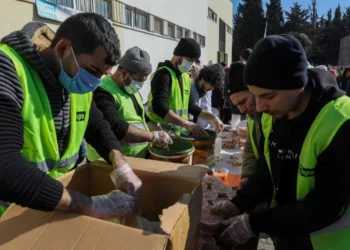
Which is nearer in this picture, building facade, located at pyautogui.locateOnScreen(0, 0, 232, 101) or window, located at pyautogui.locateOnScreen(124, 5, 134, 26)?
building facade, located at pyautogui.locateOnScreen(0, 0, 232, 101)

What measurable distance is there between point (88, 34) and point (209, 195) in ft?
3.75

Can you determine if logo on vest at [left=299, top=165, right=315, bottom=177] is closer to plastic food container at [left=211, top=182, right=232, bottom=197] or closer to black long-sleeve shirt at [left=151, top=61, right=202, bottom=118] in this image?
plastic food container at [left=211, top=182, right=232, bottom=197]

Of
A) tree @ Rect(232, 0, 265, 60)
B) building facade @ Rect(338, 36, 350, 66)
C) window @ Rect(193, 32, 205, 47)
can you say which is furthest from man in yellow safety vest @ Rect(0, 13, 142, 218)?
building facade @ Rect(338, 36, 350, 66)

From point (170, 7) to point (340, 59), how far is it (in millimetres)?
33276

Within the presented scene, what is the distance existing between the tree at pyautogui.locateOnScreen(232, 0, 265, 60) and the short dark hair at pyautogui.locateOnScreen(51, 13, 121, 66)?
34009mm

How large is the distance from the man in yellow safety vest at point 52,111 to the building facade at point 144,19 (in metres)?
3.15

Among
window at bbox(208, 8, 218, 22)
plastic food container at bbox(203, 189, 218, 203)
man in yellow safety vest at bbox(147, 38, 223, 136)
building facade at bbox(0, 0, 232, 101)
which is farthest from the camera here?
window at bbox(208, 8, 218, 22)

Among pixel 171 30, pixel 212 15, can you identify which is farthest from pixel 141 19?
pixel 212 15

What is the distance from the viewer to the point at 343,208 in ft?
3.72

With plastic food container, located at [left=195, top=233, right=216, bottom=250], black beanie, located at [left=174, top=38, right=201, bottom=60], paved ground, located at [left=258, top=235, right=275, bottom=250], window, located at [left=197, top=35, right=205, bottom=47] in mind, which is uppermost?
window, located at [left=197, top=35, right=205, bottom=47]

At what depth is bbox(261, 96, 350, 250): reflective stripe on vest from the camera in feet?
3.53

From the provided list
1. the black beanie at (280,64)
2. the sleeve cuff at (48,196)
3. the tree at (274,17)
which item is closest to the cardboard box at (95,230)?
the sleeve cuff at (48,196)

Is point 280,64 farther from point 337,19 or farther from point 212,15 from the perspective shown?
point 337,19

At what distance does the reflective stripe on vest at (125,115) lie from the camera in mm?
2125
